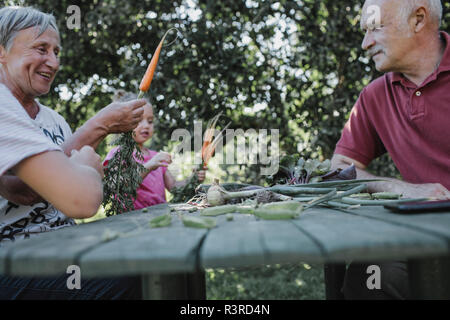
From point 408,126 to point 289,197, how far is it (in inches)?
48.8

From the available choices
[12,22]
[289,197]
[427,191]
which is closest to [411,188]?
[427,191]

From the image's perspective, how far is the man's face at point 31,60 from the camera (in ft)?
5.66

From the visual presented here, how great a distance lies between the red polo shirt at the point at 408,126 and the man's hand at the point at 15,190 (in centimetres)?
204

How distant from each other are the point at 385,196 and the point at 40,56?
1.81 metres

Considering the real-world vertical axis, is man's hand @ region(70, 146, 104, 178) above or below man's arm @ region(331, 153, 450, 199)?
above

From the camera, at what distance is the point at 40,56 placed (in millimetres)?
1787

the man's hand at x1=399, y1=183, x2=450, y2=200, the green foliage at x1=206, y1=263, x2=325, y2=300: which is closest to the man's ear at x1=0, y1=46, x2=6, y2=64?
the man's hand at x1=399, y1=183, x2=450, y2=200

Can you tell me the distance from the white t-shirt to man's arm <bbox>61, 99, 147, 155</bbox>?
0.15 metres

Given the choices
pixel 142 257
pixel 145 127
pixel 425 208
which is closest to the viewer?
pixel 142 257

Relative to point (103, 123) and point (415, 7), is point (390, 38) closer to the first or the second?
point (415, 7)

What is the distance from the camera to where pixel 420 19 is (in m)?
2.32

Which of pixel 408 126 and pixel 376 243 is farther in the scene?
pixel 408 126

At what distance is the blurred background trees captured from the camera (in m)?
3.83

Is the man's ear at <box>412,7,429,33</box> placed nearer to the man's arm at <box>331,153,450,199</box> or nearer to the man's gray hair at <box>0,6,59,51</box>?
the man's arm at <box>331,153,450,199</box>
